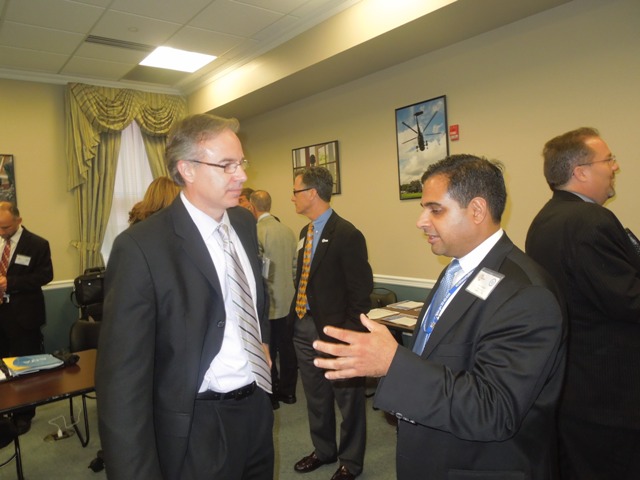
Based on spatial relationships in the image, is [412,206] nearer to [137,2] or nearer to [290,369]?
[290,369]

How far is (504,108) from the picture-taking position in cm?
349

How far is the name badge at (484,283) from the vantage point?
1.13 m

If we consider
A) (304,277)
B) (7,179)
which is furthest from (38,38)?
(304,277)

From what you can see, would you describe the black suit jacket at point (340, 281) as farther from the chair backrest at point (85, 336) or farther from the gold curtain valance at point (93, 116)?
the gold curtain valance at point (93, 116)

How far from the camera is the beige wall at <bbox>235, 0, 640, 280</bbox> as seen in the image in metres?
2.90

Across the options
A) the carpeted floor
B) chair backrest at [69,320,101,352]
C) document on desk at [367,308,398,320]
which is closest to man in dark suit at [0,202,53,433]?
the carpeted floor

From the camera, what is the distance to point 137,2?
11.8 ft

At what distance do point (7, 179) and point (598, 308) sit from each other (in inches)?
227

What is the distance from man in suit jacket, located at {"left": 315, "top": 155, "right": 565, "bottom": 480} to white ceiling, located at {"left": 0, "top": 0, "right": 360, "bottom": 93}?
3031 millimetres

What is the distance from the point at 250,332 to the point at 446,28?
Answer: 2.90 metres

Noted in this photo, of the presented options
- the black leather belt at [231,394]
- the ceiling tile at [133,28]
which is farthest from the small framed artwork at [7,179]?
the black leather belt at [231,394]

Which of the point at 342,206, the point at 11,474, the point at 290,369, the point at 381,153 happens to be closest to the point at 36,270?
the point at 11,474

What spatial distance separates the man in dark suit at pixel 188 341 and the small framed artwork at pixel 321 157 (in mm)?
3386

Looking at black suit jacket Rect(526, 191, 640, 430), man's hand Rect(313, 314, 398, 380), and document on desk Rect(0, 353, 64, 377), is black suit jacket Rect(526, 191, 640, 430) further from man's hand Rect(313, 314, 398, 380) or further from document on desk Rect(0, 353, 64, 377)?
document on desk Rect(0, 353, 64, 377)
